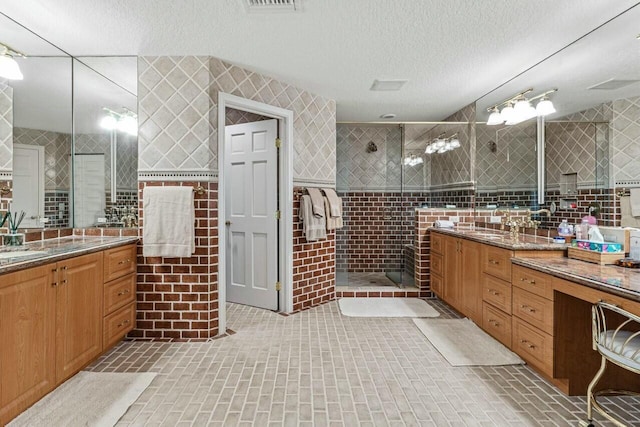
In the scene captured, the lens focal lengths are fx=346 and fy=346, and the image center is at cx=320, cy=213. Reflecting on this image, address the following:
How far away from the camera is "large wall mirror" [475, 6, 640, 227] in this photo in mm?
2168

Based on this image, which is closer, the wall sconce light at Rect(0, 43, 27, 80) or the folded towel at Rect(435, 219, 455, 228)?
the wall sconce light at Rect(0, 43, 27, 80)

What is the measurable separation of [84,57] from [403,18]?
2.66m


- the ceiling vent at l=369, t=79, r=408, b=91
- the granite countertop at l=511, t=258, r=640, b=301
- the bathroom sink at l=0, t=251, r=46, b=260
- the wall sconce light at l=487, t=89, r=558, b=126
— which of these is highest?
the ceiling vent at l=369, t=79, r=408, b=91

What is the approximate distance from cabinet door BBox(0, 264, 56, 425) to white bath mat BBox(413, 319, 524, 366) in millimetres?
2533

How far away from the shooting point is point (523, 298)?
2.34 metres

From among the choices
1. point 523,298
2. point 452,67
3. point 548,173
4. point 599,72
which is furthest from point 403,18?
point 523,298

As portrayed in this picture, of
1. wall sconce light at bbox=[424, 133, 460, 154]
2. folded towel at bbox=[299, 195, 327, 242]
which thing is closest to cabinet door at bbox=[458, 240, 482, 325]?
folded towel at bbox=[299, 195, 327, 242]

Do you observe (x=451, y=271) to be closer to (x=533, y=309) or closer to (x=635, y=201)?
(x=533, y=309)

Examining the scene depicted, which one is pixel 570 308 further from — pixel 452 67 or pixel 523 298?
pixel 452 67

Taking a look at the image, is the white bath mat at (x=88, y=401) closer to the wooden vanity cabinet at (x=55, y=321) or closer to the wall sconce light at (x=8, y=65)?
the wooden vanity cabinet at (x=55, y=321)

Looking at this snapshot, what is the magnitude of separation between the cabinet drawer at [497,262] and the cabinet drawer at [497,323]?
0.28m

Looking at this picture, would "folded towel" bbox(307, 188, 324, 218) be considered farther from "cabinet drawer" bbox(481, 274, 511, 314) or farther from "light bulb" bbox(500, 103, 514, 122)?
"light bulb" bbox(500, 103, 514, 122)

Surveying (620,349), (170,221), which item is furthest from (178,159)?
(620,349)

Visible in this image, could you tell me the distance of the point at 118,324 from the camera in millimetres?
2613
